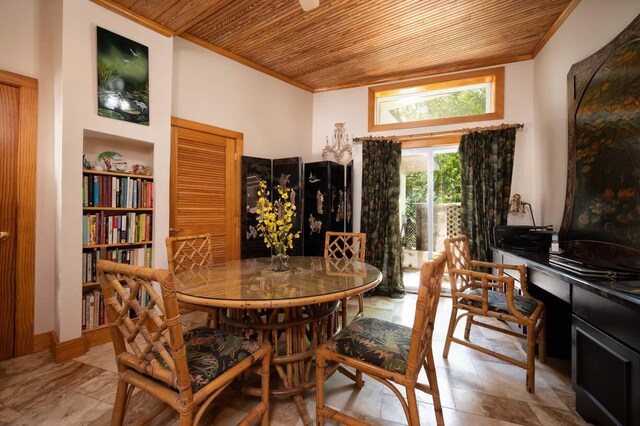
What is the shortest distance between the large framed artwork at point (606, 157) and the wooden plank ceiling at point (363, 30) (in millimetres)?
926

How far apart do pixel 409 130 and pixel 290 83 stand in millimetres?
1950

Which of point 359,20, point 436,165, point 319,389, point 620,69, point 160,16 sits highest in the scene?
point 359,20

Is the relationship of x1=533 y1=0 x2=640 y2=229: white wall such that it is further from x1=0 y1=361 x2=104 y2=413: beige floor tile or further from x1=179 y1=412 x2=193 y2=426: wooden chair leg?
x1=0 y1=361 x2=104 y2=413: beige floor tile

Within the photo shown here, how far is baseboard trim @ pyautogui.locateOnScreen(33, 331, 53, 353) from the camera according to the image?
222cm

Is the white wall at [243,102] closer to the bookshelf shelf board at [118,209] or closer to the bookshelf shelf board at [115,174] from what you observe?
the bookshelf shelf board at [115,174]

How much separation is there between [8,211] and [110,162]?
0.79m

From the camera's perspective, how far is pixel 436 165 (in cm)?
393

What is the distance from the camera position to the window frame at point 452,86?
349 centimetres

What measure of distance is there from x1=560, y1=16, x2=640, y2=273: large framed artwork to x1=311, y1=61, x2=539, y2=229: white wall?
41.6 inches

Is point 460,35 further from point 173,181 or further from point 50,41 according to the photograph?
point 50,41

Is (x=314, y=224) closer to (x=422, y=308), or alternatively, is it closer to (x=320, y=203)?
(x=320, y=203)

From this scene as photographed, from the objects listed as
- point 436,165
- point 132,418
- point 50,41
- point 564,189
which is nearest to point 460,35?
point 436,165

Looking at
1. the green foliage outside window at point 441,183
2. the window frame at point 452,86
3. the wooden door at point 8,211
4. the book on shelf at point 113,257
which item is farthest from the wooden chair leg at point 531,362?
the wooden door at point 8,211

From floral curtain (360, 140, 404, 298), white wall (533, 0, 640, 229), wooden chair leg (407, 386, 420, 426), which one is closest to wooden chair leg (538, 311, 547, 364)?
white wall (533, 0, 640, 229)
